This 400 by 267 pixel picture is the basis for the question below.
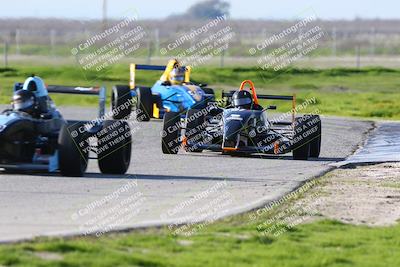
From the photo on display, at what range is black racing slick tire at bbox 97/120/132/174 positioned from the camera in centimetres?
1756

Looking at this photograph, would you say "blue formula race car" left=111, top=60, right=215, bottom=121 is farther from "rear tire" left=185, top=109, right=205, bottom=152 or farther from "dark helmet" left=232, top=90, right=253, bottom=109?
"rear tire" left=185, top=109, right=205, bottom=152

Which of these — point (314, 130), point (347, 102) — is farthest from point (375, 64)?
point (314, 130)

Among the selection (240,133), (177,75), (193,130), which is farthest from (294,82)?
(240,133)

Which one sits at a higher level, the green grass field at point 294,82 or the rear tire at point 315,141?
the rear tire at point 315,141

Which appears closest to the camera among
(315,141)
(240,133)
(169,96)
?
(240,133)

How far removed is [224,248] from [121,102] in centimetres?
2038

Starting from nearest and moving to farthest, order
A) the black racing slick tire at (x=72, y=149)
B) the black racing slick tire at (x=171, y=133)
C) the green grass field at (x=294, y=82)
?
the black racing slick tire at (x=72, y=149)
the black racing slick tire at (x=171, y=133)
the green grass field at (x=294, y=82)

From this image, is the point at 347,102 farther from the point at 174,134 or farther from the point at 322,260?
the point at 322,260

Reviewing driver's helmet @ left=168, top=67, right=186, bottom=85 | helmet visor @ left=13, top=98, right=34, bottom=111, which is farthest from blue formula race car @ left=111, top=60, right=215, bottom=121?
helmet visor @ left=13, top=98, right=34, bottom=111

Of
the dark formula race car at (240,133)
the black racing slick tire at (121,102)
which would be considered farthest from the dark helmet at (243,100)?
the black racing slick tire at (121,102)

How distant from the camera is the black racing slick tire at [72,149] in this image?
16.7 meters

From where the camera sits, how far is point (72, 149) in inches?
657

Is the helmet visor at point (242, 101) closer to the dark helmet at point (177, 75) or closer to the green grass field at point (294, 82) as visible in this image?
the dark helmet at point (177, 75)

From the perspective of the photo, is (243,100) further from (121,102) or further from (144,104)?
(121,102)
